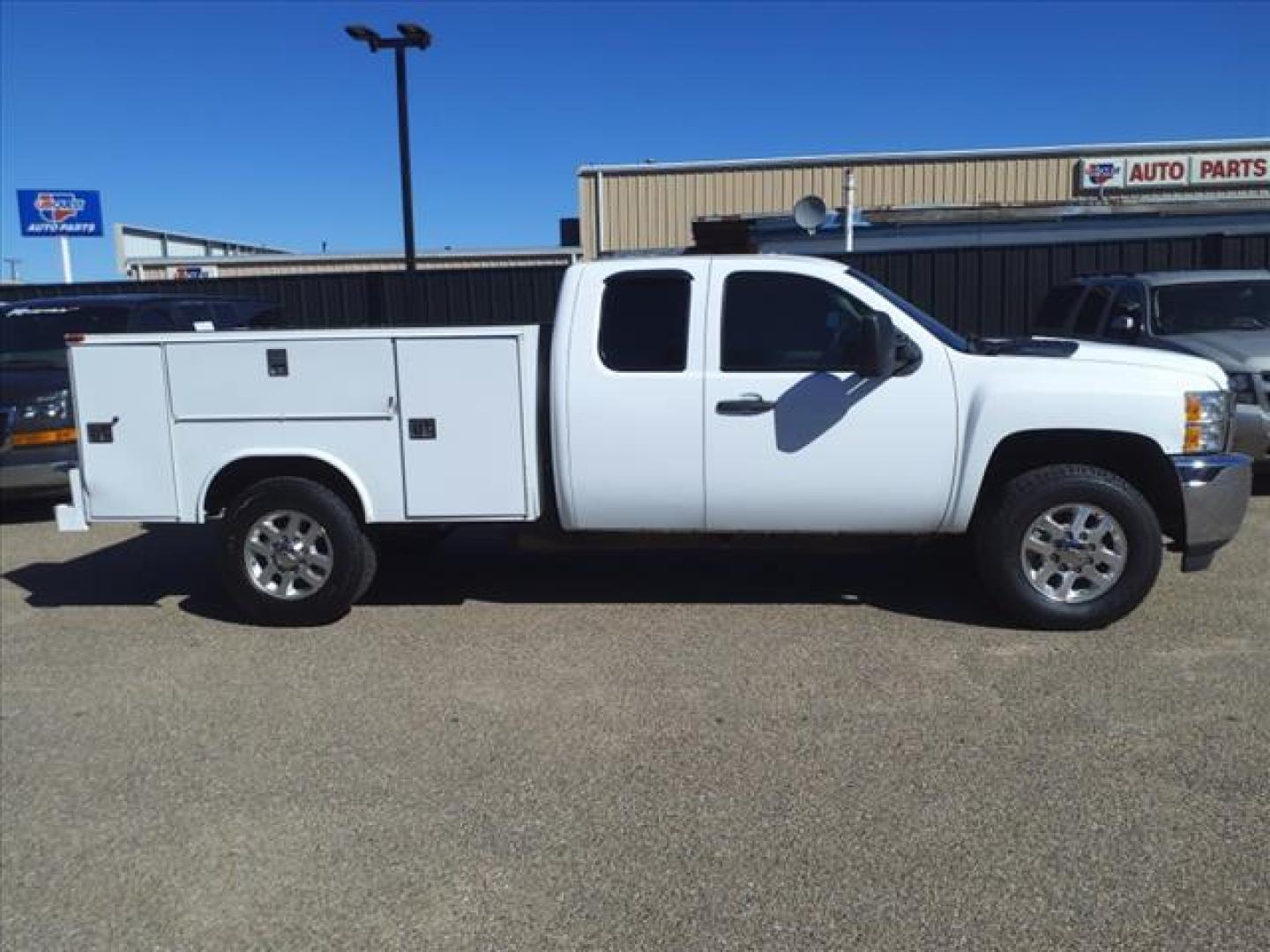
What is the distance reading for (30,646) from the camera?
5812mm

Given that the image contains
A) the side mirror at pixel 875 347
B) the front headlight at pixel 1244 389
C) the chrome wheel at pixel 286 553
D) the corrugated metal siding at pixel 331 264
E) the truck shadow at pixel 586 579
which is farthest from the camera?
the corrugated metal siding at pixel 331 264

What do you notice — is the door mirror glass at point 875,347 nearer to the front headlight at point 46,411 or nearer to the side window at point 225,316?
the front headlight at point 46,411

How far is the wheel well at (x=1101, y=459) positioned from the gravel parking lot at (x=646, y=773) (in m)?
0.62

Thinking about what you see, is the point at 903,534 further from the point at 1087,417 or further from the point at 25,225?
the point at 25,225

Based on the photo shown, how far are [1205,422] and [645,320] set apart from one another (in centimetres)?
291

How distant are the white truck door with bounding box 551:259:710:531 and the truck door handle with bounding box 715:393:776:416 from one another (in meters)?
0.16

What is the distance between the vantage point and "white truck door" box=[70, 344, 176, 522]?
19.0ft

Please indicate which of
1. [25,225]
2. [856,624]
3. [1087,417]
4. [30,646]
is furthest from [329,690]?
[25,225]

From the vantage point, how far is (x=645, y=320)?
565 cm

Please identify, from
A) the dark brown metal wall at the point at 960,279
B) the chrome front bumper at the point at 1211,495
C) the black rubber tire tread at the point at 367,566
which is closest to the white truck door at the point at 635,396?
the black rubber tire tread at the point at 367,566

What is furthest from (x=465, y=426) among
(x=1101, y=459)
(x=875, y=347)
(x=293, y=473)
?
(x=1101, y=459)

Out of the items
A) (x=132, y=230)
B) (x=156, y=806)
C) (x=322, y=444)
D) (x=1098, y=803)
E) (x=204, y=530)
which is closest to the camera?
(x=1098, y=803)

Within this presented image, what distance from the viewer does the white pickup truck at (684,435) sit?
5.38m

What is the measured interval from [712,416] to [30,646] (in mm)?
3933
